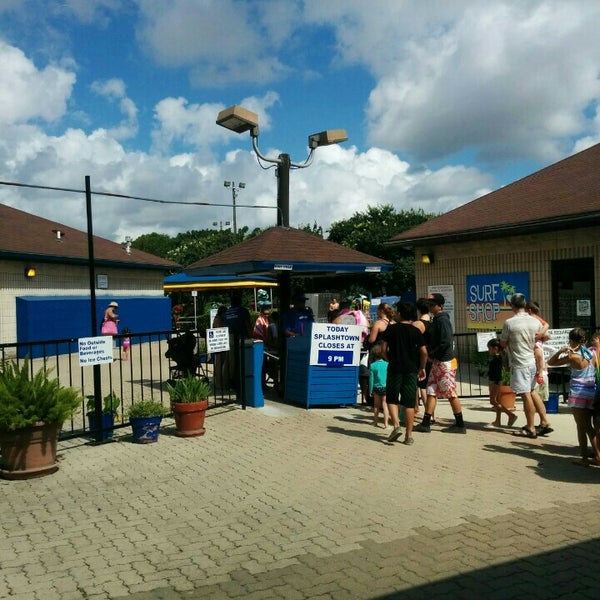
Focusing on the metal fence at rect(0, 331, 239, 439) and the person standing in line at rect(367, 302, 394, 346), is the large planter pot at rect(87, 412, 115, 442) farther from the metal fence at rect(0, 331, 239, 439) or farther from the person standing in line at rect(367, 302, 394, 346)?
the person standing in line at rect(367, 302, 394, 346)

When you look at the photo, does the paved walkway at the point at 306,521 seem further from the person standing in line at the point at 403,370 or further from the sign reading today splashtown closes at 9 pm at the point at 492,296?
the sign reading today splashtown closes at 9 pm at the point at 492,296

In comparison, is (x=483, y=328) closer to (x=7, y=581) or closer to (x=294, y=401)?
(x=294, y=401)

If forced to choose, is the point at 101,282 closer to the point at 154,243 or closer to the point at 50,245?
the point at 50,245

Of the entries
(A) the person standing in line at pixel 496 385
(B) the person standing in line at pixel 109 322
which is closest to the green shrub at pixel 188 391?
(A) the person standing in line at pixel 496 385

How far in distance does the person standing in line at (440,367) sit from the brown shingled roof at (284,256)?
2886 millimetres

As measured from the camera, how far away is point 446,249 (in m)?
16.4

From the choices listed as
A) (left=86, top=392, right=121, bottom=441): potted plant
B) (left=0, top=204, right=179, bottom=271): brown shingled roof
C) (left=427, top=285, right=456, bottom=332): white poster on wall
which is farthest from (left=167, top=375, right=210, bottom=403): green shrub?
(left=0, top=204, right=179, bottom=271): brown shingled roof

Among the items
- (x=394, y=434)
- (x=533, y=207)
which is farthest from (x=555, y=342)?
(x=533, y=207)

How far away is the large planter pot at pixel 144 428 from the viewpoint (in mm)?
8312

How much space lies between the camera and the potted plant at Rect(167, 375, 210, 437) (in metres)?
8.57

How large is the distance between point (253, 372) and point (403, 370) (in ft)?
9.76

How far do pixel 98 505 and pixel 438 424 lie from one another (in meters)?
5.20

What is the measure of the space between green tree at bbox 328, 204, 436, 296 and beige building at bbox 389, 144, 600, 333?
23.8m

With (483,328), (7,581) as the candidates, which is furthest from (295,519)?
(483,328)
